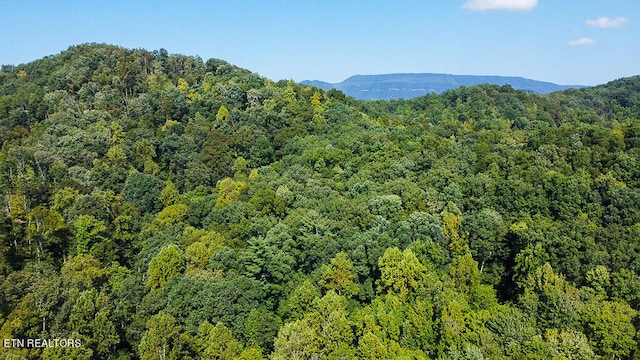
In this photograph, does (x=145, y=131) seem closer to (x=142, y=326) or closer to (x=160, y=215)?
(x=160, y=215)

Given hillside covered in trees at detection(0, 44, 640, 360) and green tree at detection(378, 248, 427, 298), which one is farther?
green tree at detection(378, 248, 427, 298)

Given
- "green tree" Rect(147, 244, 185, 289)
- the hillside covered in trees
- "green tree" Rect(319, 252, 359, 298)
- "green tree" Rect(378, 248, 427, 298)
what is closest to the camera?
the hillside covered in trees

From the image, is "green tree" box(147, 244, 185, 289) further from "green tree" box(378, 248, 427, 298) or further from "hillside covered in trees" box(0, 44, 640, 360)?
"green tree" box(378, 248, 427, 298)

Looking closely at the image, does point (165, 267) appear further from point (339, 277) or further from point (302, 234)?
point (339, 277)

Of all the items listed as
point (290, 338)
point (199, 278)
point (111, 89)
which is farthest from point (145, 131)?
point (290, 338)

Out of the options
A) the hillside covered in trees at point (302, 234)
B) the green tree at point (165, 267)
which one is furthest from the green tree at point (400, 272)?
the green tree at point (165, 267)

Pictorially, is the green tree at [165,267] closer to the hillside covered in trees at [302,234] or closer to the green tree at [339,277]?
the hillside covered in trees at [302,234]

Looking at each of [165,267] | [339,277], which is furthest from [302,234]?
[165,267]

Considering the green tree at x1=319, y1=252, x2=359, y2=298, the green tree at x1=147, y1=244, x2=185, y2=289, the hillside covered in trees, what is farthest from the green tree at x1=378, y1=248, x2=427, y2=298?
the green tree at x1=147, y1=244, x2=185, y2=289
